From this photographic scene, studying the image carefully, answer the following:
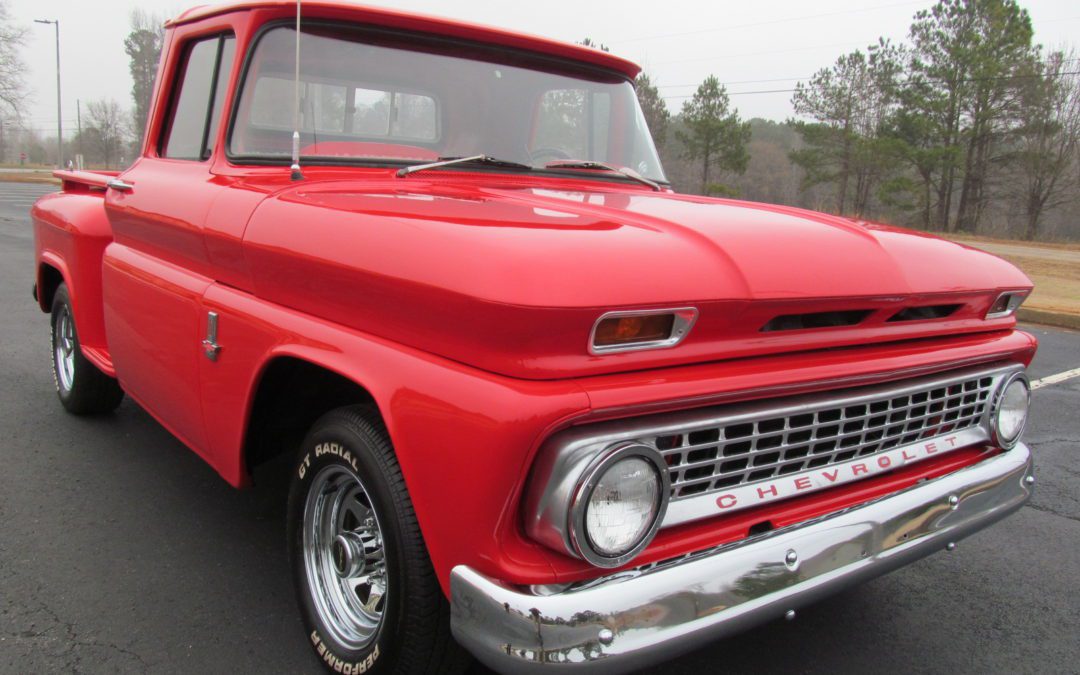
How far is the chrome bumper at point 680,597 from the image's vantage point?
1456 millimetres

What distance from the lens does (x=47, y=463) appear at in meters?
3.64

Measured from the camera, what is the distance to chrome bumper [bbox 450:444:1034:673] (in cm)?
146

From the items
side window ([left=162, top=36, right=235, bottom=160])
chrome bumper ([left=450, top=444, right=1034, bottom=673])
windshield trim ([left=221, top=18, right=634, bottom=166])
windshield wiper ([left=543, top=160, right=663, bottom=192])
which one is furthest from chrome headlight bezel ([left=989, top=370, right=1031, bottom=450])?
side window ([left=162, top=36, right=235, bottom=160])

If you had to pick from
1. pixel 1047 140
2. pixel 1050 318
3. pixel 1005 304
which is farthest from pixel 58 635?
pixel 1047 140

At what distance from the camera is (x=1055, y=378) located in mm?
6074

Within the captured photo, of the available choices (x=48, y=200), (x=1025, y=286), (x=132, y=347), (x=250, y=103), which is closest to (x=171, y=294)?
(x=132, y=347)

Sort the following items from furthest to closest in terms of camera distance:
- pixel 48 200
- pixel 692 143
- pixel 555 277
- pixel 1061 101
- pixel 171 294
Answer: pixel 692 143 < pixel 1061 101 < pixel 48 200 < pixel 171 294 < pixel 555 277

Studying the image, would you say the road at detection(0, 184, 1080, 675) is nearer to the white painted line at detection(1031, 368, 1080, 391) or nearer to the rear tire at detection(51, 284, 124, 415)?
the rear tire at detection(51, 284, 124, 415)

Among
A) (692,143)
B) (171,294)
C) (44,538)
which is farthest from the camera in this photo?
(692,143)

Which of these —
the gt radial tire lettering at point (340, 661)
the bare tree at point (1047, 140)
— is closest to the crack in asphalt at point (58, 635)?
the gt radial tire lettering at point (340, 661)

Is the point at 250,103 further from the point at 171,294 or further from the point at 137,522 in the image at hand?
the point at 137,522

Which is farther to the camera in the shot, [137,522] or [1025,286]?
[137,522]

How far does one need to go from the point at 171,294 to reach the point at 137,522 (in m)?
1.02

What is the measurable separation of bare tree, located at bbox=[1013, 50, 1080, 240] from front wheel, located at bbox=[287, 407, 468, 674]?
3944cm
